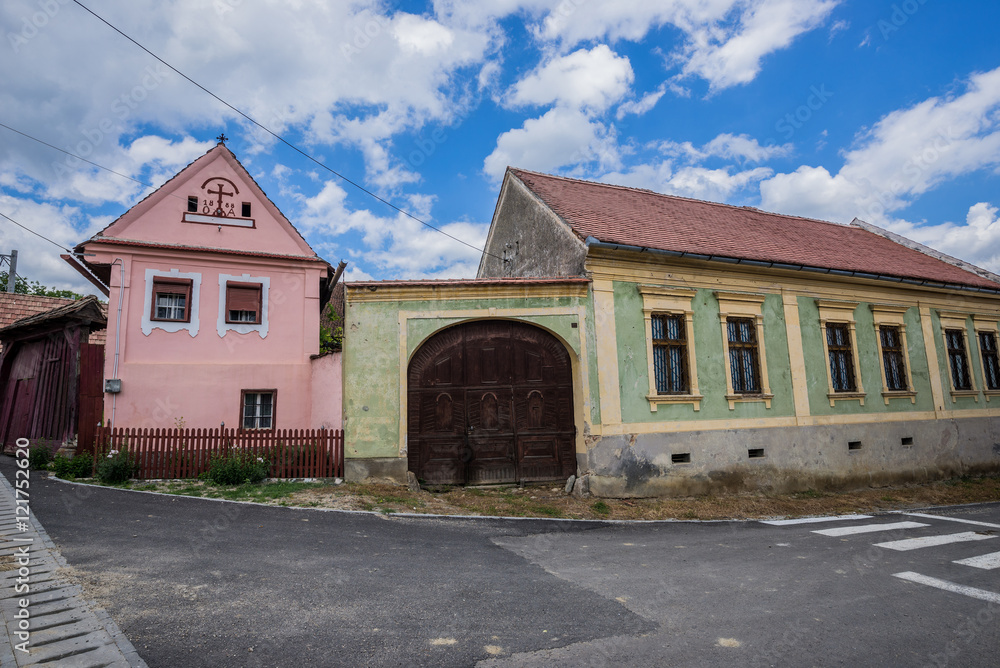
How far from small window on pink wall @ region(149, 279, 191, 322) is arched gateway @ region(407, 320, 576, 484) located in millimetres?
6829

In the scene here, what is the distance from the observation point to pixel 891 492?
12211mm

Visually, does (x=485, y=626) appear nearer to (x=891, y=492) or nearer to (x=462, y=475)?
(x=462, y=475)

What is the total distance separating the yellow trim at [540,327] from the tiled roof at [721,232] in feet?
5.94

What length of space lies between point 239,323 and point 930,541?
14332mm

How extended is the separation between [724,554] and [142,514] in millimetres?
7892

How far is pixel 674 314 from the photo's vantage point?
11680mm

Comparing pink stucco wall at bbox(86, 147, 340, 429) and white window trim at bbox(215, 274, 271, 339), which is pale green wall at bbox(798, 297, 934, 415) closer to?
pink stucco wall at bbox(86, 147, 340, 429)

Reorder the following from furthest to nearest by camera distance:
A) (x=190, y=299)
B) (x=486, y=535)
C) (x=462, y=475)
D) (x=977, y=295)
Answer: (x=977, y=295)
(x=190, y=299)
(x=462, y=475)
(x=486, y=535)

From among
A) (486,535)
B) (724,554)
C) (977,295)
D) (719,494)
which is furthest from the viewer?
(977,295)

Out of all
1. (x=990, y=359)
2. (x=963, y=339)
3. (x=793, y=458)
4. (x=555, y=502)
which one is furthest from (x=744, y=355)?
(x=990, y=359)

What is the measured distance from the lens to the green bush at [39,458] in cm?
1186

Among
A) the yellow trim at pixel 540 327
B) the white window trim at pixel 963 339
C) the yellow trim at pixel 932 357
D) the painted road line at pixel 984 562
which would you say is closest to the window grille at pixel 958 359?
the white window trim at pixel 963 339

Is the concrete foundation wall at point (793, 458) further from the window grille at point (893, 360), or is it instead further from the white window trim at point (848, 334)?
the window grille at point (893, 360)

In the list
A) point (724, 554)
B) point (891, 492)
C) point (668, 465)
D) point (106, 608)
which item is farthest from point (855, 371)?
point (106, 608)
